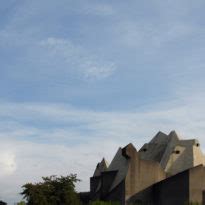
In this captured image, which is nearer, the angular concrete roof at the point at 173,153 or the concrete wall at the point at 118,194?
the concrete wall at the point at 118,194

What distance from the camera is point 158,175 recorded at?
249 ft

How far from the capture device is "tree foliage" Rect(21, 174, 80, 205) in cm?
6375

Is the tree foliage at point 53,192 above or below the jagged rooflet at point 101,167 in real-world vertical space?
below

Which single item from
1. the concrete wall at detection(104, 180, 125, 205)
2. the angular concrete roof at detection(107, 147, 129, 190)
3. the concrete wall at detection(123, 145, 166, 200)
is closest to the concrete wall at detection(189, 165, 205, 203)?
the concrete wall at detection(123, 145, 166, 200)

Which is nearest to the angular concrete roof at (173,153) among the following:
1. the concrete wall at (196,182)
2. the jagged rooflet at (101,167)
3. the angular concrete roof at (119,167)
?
the angular concrete roof at (119,167)

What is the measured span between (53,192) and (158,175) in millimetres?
16951

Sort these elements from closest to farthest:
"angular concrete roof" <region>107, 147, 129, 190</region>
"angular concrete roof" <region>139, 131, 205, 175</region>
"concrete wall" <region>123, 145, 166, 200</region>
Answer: "concrete wall" <region>123, 145, 166, 200</region>
"angular concrete roof" <region>107, 147, 129, 190</region>
"angular concrete roof" <region>139, 131, 205, 175</region>

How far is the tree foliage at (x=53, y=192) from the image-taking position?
6375 cm

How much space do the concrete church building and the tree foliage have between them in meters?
10.5

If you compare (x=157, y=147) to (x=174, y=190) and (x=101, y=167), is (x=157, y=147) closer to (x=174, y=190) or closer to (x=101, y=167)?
(x=101, y=167)

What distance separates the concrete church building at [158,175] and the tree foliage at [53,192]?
415 inches

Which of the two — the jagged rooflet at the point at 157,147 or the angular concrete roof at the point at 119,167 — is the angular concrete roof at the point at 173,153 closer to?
the jagged rooflet at the point at 157,147

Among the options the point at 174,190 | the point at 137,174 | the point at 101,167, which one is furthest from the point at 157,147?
the point at 174,190

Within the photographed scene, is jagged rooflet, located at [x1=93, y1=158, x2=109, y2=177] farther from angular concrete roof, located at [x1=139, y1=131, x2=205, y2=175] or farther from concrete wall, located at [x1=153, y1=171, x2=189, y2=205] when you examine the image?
concrete wall, located at [x1=153, y1=171, x2=189, y2=205]
